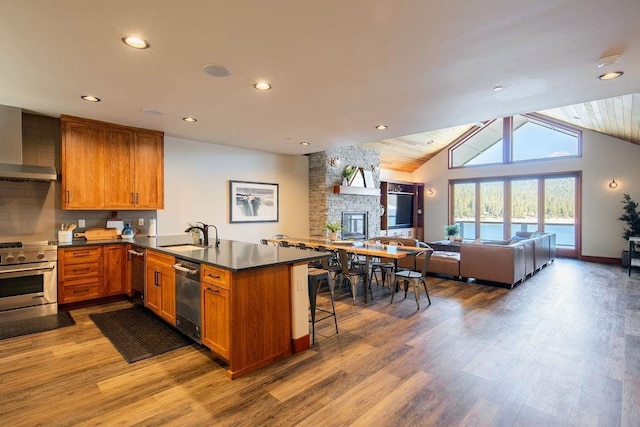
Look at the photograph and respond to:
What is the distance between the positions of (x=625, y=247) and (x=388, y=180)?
19.1ft

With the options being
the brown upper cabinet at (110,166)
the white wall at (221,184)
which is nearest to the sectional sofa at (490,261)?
the white wall at (221,184)

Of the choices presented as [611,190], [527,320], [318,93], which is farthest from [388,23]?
[611,190]

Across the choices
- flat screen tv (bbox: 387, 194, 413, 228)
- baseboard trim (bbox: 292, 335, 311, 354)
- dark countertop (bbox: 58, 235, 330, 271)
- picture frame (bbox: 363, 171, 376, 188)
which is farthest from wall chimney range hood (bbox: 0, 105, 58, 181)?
flat screen tv (bbox: 387, 194, 413, 228)

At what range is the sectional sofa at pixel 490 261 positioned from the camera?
17.5 feet

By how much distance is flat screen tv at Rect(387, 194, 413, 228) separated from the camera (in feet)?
32.2

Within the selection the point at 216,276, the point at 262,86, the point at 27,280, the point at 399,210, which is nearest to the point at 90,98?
the point at 262,86

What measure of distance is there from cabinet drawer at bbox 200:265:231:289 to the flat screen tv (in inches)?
294

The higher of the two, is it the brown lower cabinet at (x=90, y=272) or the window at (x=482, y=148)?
the window at (x=482, y=148)

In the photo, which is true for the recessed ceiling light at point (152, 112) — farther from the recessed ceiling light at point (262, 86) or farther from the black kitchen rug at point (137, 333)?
the black kitchen rug at point (137, 333)

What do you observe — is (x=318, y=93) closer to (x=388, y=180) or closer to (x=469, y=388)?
(x=469, y=388)

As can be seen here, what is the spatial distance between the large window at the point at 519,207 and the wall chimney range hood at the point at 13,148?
10.2 meters

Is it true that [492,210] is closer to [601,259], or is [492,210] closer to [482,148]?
[482,148]

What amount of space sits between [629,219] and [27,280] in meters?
11.0

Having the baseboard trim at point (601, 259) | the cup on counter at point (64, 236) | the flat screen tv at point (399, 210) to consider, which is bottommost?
the baseboard trim at point (601, 259)
